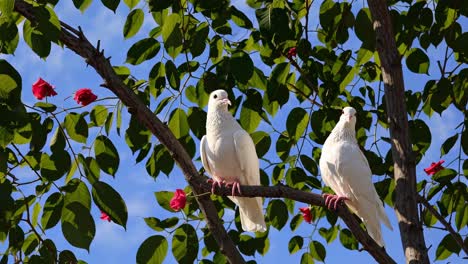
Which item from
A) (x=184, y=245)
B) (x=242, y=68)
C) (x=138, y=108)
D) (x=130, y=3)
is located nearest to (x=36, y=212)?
(x=184, y=245)

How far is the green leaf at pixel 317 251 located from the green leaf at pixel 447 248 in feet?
2.37

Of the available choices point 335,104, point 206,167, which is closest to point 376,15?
point 335,104

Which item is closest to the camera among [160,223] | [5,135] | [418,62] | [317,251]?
[5,135]

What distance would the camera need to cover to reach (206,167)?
459 cm

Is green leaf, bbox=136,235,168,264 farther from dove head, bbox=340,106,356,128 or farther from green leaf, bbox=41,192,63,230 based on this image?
dove head, bbox=340,106,356,128

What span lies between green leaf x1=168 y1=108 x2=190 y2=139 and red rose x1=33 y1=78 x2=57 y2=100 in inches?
27.9

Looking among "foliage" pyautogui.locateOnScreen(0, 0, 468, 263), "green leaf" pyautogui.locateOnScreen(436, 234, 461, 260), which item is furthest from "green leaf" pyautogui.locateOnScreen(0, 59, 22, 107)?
"green leaf" pyautogui.locateOnScreen(436, 234, 461, 260)

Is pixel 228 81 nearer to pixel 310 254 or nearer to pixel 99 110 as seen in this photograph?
pixel 99 110

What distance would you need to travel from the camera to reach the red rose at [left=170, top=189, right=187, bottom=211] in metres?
4.03

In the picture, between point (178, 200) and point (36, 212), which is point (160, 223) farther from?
point (36, 212)

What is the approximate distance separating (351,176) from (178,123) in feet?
3.37

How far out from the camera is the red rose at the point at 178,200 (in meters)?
4.03

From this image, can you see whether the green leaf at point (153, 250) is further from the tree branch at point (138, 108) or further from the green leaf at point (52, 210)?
the green leaf at point (52, 210)

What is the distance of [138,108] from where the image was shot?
3.90m
